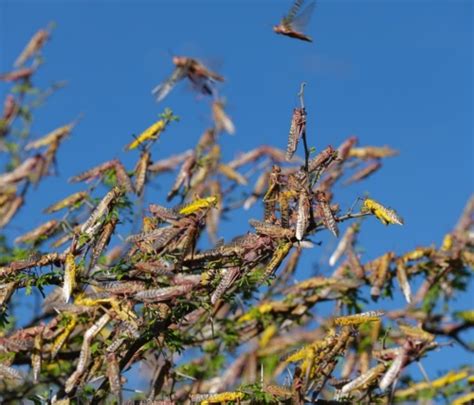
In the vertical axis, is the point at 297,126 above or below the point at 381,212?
above

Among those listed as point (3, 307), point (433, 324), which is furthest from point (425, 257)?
point (3, 307)

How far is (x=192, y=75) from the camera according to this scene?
5.96 m

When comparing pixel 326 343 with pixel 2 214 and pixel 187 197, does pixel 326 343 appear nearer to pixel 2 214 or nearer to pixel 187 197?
pixel 187 197

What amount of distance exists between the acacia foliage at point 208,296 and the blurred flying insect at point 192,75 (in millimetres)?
441

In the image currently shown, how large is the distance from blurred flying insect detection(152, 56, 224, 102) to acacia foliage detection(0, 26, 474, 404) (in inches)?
17.4

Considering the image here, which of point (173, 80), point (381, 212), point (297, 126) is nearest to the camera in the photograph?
point (297, 126)

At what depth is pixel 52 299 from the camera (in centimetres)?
484

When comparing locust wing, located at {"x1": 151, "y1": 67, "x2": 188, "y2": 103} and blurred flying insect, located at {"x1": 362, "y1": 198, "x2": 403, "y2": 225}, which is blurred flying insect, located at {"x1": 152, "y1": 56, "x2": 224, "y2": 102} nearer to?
locust wing, located at {"x1": 151, "y1": 67, "x2": 188, "y2": 103}

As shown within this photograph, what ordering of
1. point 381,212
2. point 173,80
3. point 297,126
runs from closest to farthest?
point 297,126
point 381,212
point 173,80

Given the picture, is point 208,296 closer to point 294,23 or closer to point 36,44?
point 294,23

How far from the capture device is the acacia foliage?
3656 millimetres

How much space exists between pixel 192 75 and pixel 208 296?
2451 mm

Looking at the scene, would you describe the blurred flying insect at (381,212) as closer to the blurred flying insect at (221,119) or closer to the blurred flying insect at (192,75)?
the blurred flying insect at (192,75)

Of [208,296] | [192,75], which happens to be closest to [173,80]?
[192,75]
